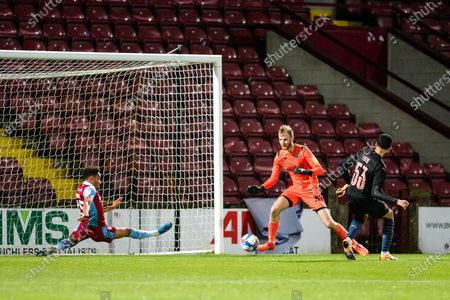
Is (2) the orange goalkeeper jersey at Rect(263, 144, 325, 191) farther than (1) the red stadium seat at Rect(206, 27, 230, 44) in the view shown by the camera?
No

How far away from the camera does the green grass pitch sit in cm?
814

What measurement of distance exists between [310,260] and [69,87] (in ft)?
18.0

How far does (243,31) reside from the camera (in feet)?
68.9

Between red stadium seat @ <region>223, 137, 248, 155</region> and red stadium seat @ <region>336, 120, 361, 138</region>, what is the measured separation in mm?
2158

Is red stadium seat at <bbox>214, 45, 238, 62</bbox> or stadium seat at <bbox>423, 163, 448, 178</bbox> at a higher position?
red stadium seat at <bbox>214, 45, 238, 62</bbox>

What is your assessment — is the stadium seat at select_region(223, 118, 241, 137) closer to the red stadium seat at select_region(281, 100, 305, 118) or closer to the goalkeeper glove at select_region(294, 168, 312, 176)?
the red stadium seat at select_region(281, 100, 305, 118)

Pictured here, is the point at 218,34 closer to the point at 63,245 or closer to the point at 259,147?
the point at 259,147

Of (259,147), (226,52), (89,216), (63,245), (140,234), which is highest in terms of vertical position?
(226,52)

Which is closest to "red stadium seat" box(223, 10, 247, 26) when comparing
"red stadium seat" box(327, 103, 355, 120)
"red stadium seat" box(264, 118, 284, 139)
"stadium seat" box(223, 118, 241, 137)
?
"red stadium seat" box(327, 103, 355, 120)

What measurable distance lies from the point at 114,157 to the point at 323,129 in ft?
16.9

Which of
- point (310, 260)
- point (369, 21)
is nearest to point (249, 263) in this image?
point (310, 260)

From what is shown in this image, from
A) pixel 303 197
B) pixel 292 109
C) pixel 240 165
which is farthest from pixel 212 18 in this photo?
pixel 303 197

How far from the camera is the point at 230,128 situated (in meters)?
18.6

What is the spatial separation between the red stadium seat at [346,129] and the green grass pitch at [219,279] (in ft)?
21.8
